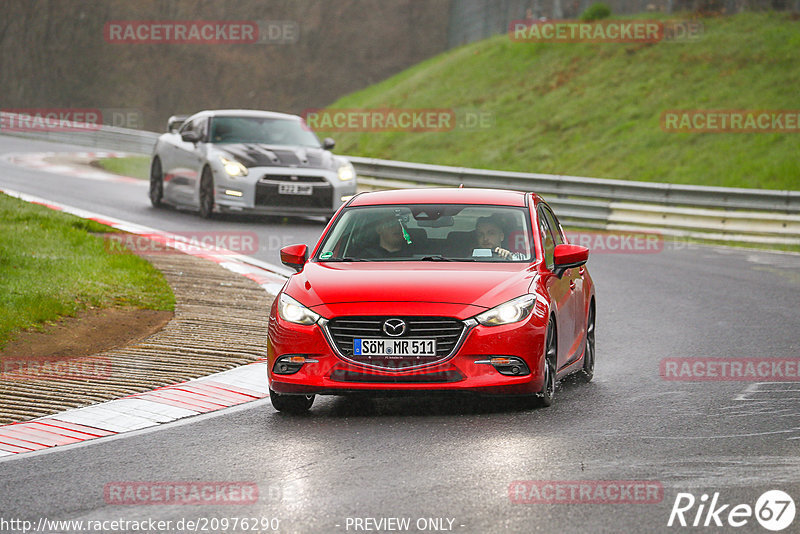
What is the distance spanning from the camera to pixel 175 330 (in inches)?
454

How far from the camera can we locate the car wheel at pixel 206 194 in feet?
66.6

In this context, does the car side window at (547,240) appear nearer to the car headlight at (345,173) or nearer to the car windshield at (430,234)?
the car windshield at (430,234)

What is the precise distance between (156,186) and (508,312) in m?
14.8

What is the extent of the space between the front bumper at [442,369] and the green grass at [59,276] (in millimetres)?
3537

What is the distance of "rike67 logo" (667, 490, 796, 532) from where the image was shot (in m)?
5.84

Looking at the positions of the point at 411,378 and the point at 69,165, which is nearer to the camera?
the point at 411,378

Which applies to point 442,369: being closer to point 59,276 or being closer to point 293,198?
point 59,276

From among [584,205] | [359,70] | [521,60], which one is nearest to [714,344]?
[584,205]

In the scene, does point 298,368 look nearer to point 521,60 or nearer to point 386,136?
point 386,136

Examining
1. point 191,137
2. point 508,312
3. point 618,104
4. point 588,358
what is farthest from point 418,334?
point 618,104

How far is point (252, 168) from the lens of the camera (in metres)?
20.0

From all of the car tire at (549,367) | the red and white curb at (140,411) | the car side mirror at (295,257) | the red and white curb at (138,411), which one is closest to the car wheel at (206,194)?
the red and white curb at (140,411)

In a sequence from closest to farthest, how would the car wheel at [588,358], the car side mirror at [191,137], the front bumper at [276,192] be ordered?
1. the car wheel at [588,358]
2. the front bumper at [276,192]
3. the car side mirror at [191,137]

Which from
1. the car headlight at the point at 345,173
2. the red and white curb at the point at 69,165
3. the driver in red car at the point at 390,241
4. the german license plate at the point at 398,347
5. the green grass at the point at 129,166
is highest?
the driver in red car at the point at 390,241
